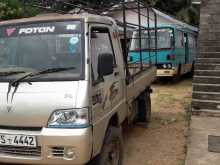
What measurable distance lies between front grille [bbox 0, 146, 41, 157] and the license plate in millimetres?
43

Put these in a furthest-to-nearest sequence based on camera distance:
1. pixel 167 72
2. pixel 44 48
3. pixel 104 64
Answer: pixel 167 72
pixel 44 48
pixel 104 64

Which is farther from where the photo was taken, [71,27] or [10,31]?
[10,31]

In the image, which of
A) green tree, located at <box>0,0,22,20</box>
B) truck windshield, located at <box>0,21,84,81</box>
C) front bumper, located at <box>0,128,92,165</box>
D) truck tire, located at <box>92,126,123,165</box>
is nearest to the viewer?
front bumper, located at <box>0,128,92,165</box>

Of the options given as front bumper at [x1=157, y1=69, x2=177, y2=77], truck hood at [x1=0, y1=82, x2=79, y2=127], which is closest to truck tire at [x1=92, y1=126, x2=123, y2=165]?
truck hood at [x1=0, y1=82, x2=79, y2=127]

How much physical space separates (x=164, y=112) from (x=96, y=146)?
5925 mm

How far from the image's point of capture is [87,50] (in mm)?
4230

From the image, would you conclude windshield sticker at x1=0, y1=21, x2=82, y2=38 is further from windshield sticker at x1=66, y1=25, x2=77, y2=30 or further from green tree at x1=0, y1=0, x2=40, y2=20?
green tree at x1=0, y1=0, x2=40, y2=20

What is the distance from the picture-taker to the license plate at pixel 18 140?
12.6ft

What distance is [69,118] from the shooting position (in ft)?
12.5

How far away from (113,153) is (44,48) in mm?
1618

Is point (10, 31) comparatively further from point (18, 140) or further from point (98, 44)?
point (18, 140)

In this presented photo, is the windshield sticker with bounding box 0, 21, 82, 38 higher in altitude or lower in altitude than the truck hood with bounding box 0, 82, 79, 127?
higher

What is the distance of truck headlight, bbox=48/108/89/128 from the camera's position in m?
3.81

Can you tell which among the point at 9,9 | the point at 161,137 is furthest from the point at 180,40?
the point at 161,137
